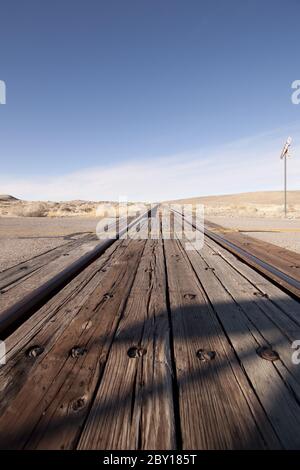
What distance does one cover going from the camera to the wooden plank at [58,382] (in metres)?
0.89

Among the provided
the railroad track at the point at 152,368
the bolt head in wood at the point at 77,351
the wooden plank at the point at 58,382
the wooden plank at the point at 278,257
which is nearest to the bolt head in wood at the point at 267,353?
the railroad track at the point at 152,368

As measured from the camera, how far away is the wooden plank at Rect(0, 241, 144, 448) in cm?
89

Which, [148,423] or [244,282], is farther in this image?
[244,282]

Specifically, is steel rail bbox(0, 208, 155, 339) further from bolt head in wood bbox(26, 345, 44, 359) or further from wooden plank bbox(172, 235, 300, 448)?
wooden plank bbox(172, 235, 300, 448)

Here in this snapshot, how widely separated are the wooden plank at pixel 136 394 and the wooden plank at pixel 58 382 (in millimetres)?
54

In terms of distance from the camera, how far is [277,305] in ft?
6.32

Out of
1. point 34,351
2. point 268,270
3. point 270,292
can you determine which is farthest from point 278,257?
point 34,351

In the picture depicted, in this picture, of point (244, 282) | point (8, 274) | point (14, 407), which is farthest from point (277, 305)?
point (8, 274)

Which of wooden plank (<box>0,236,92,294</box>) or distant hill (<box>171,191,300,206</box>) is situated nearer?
wooden plank (<box>0,236,92,294</box>)

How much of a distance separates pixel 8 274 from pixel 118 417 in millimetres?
2606

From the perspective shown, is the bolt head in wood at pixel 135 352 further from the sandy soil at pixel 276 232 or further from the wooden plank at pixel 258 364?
the sandy soil at pixel 276 232

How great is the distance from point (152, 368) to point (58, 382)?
1.44ft

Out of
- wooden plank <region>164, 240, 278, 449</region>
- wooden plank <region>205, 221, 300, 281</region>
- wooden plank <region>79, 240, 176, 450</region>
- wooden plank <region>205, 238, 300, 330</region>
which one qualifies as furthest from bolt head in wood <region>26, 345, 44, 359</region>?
wooden plank <region>205, 221, 300, 281</region>
